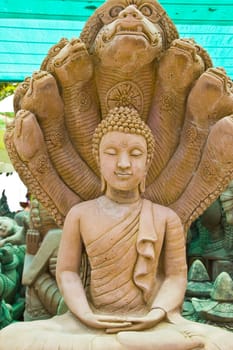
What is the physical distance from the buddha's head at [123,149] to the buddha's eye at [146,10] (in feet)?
2.29

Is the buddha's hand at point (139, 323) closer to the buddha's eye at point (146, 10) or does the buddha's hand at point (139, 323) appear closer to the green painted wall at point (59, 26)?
the buddha's eye at point (146, 10)

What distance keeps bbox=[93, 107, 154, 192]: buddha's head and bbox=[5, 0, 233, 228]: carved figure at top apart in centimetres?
38

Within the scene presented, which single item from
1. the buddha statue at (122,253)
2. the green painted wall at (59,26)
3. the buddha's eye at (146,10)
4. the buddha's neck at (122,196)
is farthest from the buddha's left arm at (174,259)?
the green painted wall at (59,26)

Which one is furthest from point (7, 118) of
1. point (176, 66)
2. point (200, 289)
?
point (176, 66)

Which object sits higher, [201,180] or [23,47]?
[23,47]

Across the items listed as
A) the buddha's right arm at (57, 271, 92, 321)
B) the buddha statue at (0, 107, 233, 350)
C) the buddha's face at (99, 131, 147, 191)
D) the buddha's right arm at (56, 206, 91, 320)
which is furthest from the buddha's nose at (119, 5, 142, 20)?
the buddha's right arm at (57, 271, 92, 321)

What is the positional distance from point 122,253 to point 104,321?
0.40 m

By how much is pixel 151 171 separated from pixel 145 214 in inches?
18.1

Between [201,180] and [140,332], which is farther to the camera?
[201,180]

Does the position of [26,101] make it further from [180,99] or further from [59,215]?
[180,99]

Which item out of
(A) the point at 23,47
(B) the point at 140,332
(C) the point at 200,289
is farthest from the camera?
(A) the point at 23,47

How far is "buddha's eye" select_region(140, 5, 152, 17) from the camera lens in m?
3.50

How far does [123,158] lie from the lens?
10.1 ft

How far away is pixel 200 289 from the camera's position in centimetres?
450
